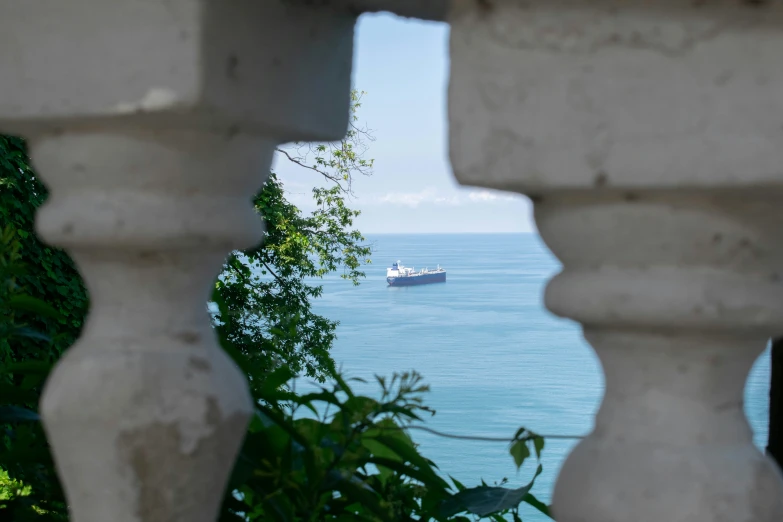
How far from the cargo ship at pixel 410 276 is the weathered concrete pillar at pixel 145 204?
17217 millimetres

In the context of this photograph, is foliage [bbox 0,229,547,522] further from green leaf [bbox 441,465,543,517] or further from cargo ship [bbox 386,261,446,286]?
cargo ship [bbox 386,261,446,286]

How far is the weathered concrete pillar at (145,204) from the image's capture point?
0.63 m

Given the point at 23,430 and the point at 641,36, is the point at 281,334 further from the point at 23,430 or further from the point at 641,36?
the point at 641,36

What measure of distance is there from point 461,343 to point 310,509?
17439 mm

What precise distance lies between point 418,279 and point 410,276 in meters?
0.28

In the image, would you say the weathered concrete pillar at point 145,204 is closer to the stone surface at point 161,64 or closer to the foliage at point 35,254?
the stone surface at point 161,64

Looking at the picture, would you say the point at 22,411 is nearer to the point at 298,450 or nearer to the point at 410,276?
the point at 298,450

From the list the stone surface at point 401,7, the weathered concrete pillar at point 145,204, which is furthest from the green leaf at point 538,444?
the stone surface at point 401,7

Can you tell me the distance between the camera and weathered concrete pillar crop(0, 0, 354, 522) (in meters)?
0.63

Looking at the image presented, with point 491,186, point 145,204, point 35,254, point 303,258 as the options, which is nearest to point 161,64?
point 145,204

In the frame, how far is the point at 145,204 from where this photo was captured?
670 mm

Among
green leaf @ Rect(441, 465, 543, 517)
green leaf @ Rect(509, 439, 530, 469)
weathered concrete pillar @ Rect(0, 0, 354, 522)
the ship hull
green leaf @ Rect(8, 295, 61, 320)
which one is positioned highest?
weathered concrete pillar @ Rect(0, 0, 354, 522)

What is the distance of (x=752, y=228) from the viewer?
53cm

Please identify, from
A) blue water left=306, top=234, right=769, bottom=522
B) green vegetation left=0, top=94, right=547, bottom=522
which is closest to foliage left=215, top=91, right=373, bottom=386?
blue water left=306, top=234, right=769, bottom=522
